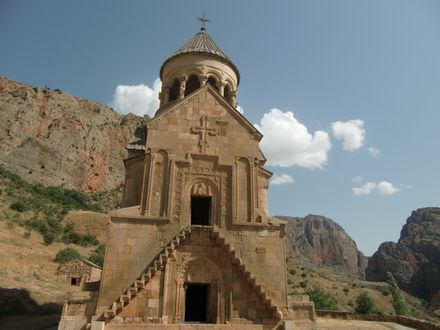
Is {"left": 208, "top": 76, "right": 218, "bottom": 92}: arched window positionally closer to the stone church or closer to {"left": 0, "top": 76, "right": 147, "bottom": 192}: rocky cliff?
the stone church

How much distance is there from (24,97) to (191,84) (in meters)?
60.5

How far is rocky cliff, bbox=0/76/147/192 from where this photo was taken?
192ft

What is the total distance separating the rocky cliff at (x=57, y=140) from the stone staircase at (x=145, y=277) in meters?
53.8

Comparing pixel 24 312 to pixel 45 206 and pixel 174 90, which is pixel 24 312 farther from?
pixel 45 206

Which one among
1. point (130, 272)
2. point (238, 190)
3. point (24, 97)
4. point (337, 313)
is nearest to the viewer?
point (130, 272)

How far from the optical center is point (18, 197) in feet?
145

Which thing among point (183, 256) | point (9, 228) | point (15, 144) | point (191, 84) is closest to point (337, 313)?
point (183, 256)

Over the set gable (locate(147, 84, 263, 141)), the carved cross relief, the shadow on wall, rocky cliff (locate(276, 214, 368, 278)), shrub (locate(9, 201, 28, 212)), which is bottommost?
the shadow on wall

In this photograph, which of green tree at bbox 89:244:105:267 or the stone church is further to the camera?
green tree at bbox 89:244:105:267

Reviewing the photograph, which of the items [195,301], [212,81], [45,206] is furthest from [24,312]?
[45,206]

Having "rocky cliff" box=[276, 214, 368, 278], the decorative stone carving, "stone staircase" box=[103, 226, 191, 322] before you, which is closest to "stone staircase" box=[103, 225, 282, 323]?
"stone staircase" box=[103, 226, 191, 322]

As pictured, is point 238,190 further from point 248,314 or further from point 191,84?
point 191,84

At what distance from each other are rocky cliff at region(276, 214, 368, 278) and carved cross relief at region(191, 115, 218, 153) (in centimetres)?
7726

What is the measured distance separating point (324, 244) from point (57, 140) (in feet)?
228
